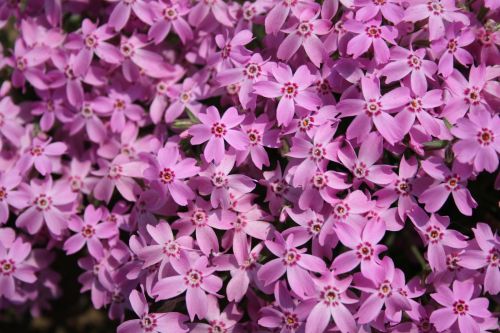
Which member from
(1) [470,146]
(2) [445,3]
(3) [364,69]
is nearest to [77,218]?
(3) [364,69]

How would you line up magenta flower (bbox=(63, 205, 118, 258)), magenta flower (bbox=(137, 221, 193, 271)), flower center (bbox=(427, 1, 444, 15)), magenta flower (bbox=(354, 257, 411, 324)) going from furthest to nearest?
magenta flower (bbox=(63, 205, 118, 258)) → flower center (bbox=(427, 1, 444, 15)) → magenta flower (bbox=(137, 221, 193, 271)) → magenta flower (bbox=(354, 257, 411, 324))

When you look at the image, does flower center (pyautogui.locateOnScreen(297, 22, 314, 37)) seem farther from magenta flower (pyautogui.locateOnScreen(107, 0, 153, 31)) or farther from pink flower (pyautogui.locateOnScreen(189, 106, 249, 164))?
magenta flower (pyautogui.locateOnScreen(107, 0, 153, 31))

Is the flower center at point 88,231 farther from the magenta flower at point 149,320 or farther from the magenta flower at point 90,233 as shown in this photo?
the magenta flower at point 149,320

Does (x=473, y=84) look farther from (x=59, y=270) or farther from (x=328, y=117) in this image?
(x=59, y=270)

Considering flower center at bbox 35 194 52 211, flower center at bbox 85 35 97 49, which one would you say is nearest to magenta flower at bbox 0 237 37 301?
flower center at bbox 35 194 52 211

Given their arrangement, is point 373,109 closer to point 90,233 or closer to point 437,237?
point 437,237

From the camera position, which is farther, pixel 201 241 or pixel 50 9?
pixel 50 9
